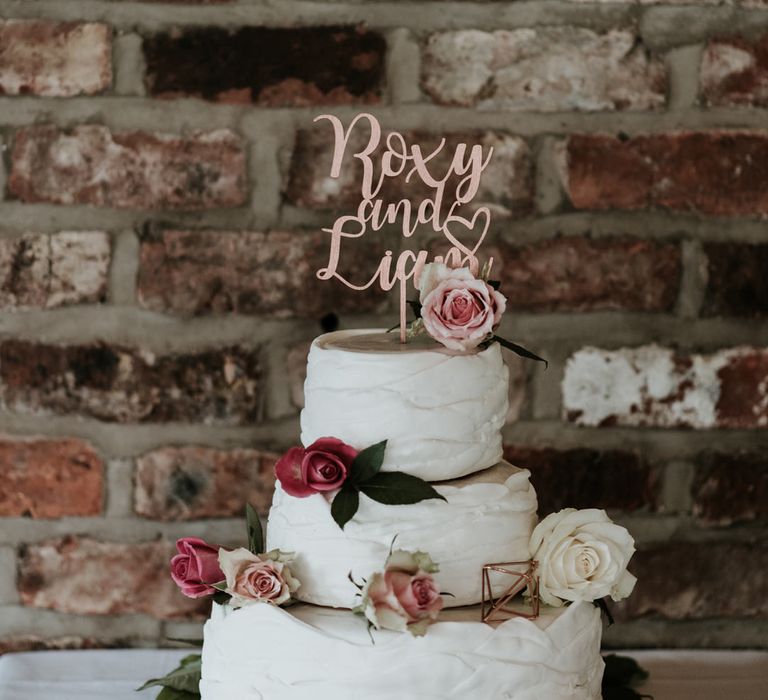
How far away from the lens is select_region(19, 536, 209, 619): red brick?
1301mm

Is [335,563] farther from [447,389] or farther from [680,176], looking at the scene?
[680,176]

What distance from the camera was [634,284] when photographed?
127cm

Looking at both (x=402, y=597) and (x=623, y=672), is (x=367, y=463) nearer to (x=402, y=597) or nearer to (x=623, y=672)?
(x=402, y=597)

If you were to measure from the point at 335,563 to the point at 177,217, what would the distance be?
0.58 m

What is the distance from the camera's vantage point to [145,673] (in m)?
1.21

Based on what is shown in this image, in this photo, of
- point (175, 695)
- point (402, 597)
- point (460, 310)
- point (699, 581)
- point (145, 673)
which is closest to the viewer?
point (402, 597)

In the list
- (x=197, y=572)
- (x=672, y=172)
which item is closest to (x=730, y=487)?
(x=672, y=172)

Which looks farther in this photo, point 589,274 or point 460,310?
point 589,274

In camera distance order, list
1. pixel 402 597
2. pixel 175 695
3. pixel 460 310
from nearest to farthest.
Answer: pixel 402 597 < pixel 460 310 < pixel 175 695

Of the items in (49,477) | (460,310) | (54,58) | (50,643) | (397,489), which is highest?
(54,58)

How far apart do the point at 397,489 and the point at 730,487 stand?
0.65 meters

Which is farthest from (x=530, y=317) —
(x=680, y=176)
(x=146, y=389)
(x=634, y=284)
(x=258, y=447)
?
(x=146, y=389)

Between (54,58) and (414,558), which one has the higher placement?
(54,58)

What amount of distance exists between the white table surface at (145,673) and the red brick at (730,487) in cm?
18
